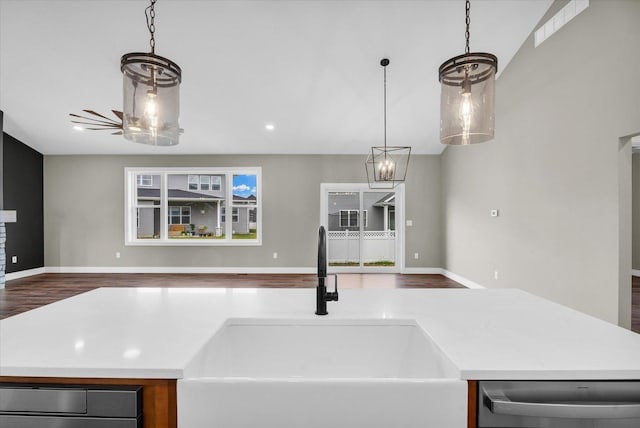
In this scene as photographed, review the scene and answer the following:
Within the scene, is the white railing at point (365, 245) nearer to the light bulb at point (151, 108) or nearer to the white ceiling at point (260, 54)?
the white ceiling at point (260, 54)

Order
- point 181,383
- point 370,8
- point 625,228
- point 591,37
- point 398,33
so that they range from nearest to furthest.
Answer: point 181,383
point 625,228
point 591,37
point 370,8
point 398,33

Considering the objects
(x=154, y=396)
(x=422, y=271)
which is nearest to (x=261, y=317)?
(x=154, y=396)

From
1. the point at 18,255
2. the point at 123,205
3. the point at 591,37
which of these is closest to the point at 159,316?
the point at 591,37

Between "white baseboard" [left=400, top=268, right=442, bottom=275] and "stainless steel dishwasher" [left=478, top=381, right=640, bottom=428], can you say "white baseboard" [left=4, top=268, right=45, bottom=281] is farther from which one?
"stainless steel dishwasher" [left=478, top=381, right=640, bottom=428]

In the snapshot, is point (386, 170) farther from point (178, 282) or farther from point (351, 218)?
point (178, 282)

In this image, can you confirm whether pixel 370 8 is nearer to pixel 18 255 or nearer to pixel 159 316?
pixel 159 316

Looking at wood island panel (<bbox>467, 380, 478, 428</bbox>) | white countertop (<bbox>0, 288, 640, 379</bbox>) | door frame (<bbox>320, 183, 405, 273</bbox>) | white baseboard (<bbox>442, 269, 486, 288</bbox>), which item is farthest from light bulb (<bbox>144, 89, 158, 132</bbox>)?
door frame (<bbox>320, 183, 405, 273</bbox>)

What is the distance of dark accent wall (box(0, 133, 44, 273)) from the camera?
566 centimetres

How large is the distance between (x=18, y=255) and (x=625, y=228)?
8977 mm

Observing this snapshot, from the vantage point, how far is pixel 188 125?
5285 millimetres

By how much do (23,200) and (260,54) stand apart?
229 inches

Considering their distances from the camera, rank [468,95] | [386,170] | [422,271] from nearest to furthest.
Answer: [468,95] → [386,170] → [422,271]

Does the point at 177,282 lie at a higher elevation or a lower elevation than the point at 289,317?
lower

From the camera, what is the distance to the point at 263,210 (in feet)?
21.0
